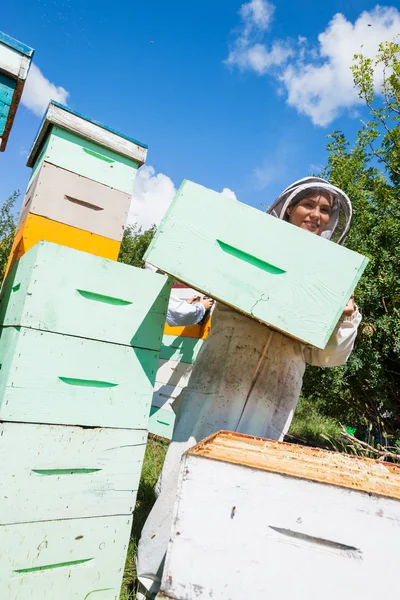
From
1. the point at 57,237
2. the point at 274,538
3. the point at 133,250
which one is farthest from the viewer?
the point at 133,250

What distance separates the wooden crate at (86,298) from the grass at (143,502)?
3.87ft

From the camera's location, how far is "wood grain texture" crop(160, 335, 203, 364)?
3979 millimetres

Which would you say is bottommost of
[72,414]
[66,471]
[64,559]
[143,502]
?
[143,502]

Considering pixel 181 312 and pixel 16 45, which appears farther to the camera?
pixel 181 312

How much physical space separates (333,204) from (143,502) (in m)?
2.29

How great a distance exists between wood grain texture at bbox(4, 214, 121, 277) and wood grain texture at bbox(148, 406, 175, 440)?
7.49 feet

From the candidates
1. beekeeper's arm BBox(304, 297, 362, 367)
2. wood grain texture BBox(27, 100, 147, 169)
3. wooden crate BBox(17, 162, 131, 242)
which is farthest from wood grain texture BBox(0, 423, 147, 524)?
wood grain texture BBox(27, 100, 147, 169)

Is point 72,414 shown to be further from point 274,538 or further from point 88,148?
point 88,148

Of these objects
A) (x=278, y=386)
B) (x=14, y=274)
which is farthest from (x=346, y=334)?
(x=14, y=274)

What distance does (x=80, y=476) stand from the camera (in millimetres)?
1579

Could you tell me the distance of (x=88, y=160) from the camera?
228 centimetres

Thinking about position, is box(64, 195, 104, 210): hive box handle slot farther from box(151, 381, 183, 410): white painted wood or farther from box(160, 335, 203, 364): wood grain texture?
box(151, 381, 183, 410): white painted wood

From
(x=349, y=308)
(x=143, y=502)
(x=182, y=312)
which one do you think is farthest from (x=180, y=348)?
→ (x=349, y=308)

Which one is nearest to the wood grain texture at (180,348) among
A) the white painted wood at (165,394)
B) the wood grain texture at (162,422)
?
the white painted wood at (165,394)
